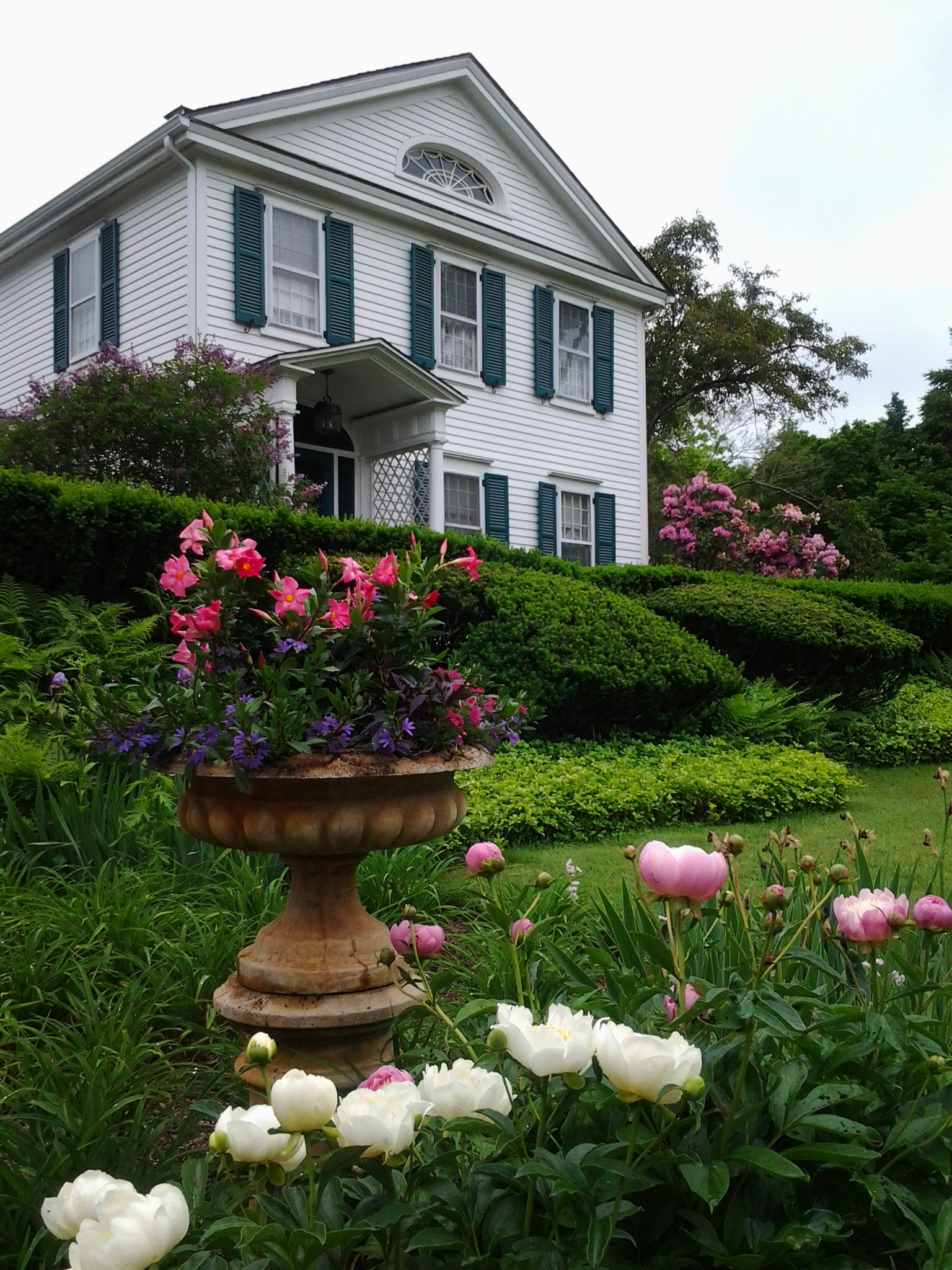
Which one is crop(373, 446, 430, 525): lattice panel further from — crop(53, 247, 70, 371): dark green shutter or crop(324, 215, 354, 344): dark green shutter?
crop(53, 247, 70, 371): dark green shutter

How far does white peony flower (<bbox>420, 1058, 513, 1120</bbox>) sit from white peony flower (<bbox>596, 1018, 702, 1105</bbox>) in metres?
0.21

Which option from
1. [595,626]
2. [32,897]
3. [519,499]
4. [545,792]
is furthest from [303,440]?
[32,897]

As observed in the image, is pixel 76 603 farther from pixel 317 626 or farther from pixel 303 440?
pixel 303 440

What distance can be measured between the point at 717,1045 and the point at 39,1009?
223 centimetres

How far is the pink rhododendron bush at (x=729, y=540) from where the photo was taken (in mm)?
17328

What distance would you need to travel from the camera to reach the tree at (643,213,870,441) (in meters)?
23.8

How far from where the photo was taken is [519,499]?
14.6 meters

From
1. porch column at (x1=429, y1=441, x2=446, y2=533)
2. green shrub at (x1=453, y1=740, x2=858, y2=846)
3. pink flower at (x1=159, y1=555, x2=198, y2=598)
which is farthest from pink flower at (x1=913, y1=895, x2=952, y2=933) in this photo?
porch column at (x1=429, y1=441, x2=446, y2=533)

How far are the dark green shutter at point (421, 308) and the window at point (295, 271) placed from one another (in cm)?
145

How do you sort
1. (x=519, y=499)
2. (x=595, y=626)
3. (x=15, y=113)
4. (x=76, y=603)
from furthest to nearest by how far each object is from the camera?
(x=519, y=499)
(x=15, y=113)
(x=595, y=626)
(x=76, y=603)

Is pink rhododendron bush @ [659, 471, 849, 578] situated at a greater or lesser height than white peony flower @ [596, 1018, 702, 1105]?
greater

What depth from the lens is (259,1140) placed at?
1.19 metres

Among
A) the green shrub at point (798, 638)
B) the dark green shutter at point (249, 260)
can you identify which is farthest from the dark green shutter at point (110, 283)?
the green shrub at point (798, 638)

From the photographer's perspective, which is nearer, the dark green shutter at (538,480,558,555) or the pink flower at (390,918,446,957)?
the pink flower at (390,918,446,957)
